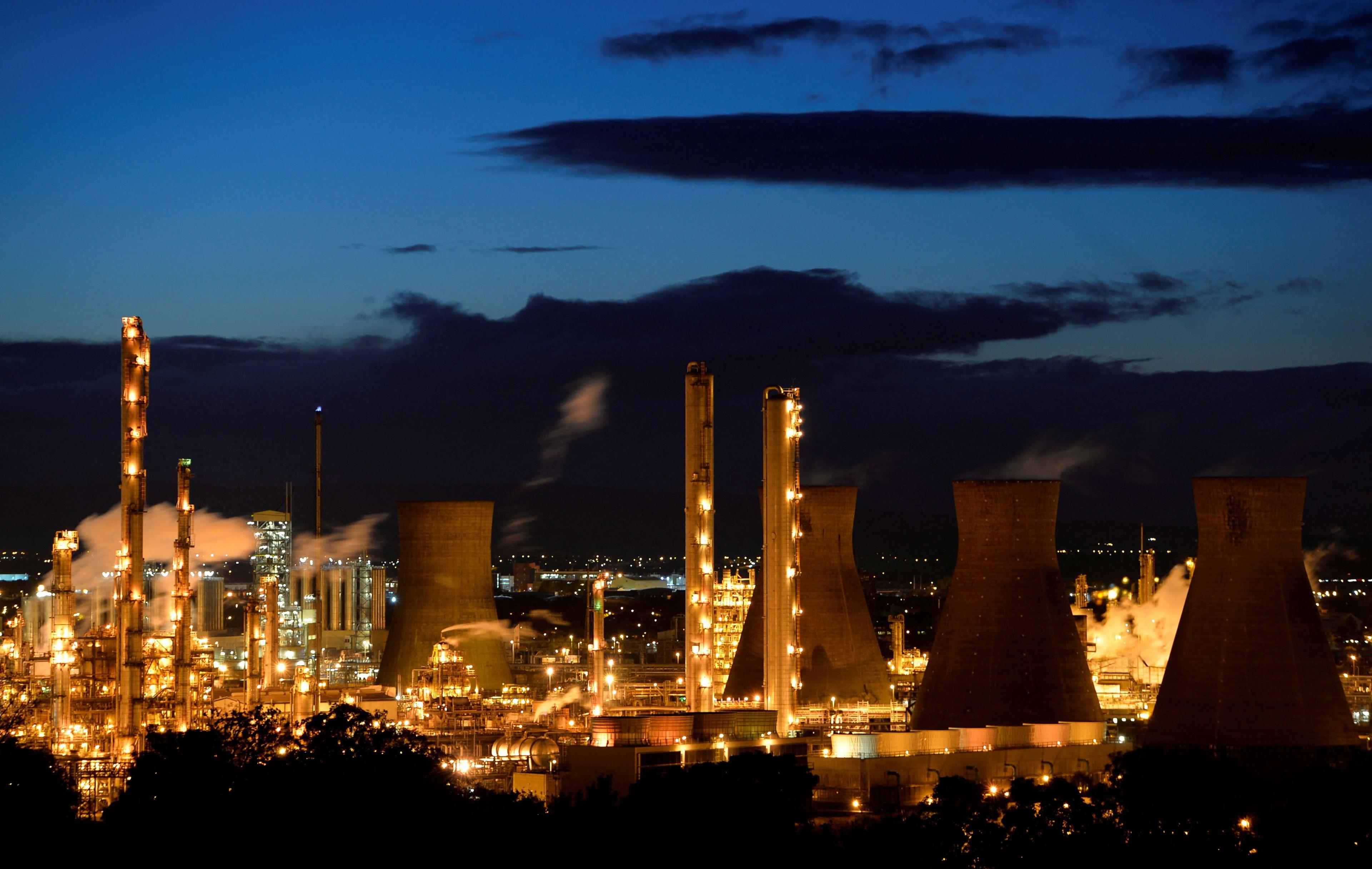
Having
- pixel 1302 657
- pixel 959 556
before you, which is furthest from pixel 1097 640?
pixel 1302 657

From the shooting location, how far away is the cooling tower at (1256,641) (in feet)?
119

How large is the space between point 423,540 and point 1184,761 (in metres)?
23.7

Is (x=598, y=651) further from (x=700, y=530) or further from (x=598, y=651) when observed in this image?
(x=700, y=530)

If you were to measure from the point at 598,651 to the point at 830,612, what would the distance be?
8758 mm

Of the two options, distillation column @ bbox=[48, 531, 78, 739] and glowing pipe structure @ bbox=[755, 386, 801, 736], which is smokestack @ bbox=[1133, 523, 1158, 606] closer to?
glowing pipe structure @ bbox=[755, 386, 801, 736]

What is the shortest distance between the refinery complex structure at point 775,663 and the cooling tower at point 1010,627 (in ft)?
0.15

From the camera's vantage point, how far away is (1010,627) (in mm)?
40062

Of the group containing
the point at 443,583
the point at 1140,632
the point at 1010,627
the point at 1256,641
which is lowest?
the point at 1256,641

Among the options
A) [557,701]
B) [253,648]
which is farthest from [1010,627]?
[253,648]

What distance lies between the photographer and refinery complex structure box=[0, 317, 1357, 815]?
118 feet

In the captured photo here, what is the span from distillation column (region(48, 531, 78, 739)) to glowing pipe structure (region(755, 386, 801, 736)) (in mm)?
13619

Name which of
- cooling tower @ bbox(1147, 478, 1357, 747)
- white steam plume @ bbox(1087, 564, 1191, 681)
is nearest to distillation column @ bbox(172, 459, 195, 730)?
cooling tower @ bbox(1147, 478, 1357, 747)

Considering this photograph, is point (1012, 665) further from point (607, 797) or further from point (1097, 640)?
point (1097, 640)

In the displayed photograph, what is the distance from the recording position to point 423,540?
164ft
